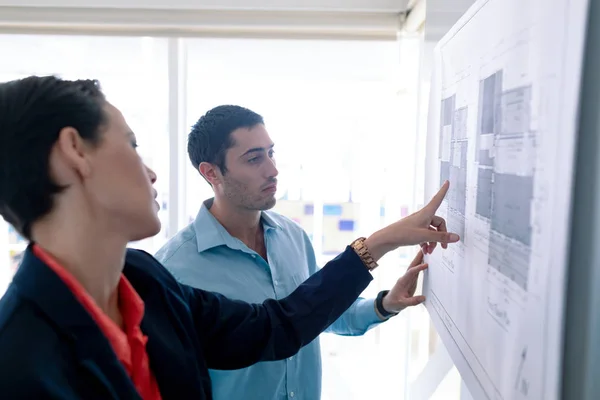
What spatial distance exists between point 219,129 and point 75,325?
2.86 ft

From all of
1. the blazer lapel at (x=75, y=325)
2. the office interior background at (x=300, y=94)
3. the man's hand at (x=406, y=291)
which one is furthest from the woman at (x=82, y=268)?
the office interior background at (x=300, y=94)

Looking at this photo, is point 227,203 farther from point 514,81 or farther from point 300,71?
point 300,71

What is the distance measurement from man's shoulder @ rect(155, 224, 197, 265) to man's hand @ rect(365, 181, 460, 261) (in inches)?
22.3

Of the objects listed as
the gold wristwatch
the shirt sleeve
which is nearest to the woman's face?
the gold wristwatch

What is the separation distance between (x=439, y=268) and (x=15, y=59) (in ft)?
7.41

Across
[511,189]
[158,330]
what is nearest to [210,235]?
[158,330]

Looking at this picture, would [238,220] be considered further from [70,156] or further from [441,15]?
[441,15]

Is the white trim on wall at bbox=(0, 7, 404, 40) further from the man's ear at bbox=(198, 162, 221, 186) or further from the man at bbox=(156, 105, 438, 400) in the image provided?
the man's ear at bbox=(198, 162, 221, 186)

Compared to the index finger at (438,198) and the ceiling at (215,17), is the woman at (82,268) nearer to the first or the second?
the index finger at (438,198)

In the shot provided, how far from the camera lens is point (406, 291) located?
1.14 metres

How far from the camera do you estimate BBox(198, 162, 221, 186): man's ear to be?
4.46 feet

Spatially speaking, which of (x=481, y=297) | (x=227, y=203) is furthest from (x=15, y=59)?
(x=481, y=297)

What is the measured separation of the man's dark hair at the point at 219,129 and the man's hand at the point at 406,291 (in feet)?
2.08

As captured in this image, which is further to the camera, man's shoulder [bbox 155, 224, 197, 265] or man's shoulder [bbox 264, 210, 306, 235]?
man's shoulder [bbox 264, 210, 306, 235]
